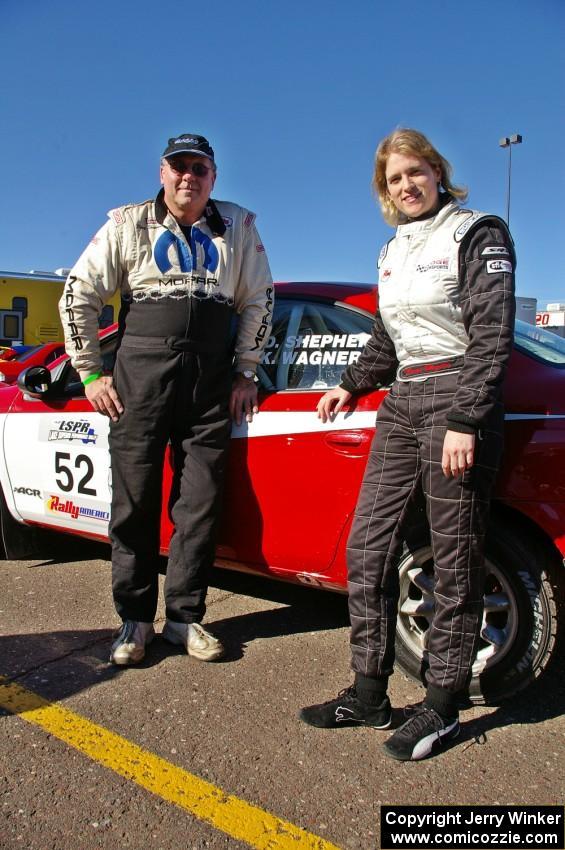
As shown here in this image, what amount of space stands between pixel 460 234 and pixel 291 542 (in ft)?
4.57

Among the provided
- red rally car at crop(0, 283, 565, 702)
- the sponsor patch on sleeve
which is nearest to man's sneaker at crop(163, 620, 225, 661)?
red rally car at crop(0, 283, 565, 702)

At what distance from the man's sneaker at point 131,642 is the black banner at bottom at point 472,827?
1275 mm

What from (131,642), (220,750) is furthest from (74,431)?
(220,750)

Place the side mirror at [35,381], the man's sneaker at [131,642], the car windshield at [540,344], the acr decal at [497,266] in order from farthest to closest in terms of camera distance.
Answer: the side mirror at [35,381]
the man's sneaker at [131,642]
the car windshield at [540,344]
the acr decal at [497,266]

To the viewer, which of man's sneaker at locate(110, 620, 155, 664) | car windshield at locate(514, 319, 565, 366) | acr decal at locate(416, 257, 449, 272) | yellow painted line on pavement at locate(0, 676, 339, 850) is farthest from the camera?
man's sneaker at locate(110, 620, 155, 664)

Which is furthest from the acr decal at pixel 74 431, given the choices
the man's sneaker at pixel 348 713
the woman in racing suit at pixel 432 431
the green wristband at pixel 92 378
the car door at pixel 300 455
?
the man's sneaker at pixel 348 713

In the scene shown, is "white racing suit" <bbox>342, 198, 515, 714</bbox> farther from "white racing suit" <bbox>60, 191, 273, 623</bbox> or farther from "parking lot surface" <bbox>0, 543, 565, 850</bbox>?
Result: "white racing suit" <bbox>60, 191, 273, 623</bbox>

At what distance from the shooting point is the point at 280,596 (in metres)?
3.82

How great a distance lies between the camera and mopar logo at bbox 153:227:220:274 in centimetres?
291

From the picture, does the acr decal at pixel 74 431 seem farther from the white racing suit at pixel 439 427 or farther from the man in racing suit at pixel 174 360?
the white racing suit at pixel 439 427

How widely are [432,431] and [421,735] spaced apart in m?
0.97

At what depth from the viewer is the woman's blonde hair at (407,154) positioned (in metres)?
2.39

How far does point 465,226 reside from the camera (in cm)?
226

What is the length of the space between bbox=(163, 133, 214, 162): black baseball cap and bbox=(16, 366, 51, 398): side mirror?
4.47ft
